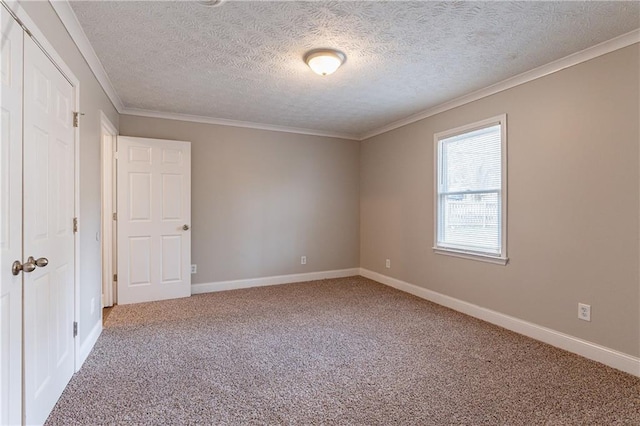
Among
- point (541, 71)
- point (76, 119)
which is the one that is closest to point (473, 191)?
point (541, 71)

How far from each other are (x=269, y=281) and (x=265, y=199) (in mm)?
1234

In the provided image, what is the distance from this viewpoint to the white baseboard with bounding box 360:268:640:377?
2.46m

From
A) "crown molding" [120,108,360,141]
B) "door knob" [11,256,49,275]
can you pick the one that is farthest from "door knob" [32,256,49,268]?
"crown molding" [120,108,360,141]

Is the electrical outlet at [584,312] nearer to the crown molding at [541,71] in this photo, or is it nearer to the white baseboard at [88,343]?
the crown molding at [541,71]

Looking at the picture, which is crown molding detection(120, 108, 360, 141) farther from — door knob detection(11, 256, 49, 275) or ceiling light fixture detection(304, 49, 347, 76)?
door knob detection(11, 256, 49, 275)

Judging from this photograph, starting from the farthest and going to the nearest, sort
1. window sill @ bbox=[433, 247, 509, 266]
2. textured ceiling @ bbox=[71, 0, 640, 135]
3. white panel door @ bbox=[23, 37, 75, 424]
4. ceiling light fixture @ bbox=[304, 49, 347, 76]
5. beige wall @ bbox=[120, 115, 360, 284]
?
beige wall @ bbox=[120, 115, 360, 284]
window sill @ bbox=[433, 247, 509, 266]
ceiling light fixture @ bbox=[304, 49, 347, 76]
textured ceiling @ bbox=[71, 0, 640, 135]
white panel door @ bbox=[23, 37, 75, 424]

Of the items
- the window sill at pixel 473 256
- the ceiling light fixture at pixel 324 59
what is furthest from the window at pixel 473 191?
the ceiling light fixture at pixel 324 59

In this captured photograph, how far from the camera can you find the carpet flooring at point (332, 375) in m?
1.95

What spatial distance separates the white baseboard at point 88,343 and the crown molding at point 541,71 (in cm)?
419

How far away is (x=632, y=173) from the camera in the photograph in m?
2.42

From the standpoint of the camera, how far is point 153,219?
13.8ft

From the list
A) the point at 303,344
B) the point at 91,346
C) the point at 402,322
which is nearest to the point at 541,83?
the point at 402,322

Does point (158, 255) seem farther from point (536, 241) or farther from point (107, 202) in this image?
point (536, 241)

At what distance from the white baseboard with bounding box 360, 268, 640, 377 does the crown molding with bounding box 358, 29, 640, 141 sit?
2.22 meters
